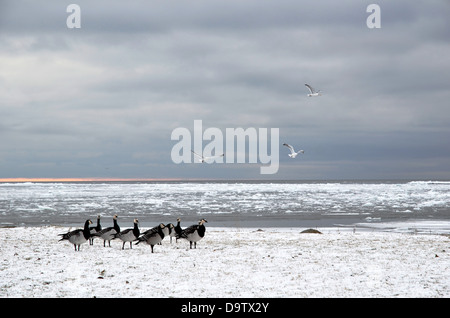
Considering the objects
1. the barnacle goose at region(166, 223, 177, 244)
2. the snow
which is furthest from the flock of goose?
the snow

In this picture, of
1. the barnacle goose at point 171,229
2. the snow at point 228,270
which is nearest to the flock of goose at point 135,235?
the barnacle goose at point 171,229

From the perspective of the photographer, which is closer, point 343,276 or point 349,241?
point 343,276

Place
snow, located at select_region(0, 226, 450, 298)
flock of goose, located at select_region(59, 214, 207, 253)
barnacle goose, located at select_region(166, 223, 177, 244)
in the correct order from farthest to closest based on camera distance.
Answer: barnacle goose, located at select_region(166, 223, 177, 244) → flock of goose, located at select_region(59, 214, 207, 253) → snow, located at select_region(0, 226, 450, 298)

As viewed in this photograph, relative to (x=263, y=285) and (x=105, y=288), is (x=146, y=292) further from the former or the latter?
(x=263, y=285)

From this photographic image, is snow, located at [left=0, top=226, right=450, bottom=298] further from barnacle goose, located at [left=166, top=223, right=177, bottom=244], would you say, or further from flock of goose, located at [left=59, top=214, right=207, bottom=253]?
barnacle goose, located at [left=166, top=223, right=177, bottom=244]

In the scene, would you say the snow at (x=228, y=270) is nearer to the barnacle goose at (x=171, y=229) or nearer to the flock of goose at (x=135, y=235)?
the flock of goose at (x=135, y=235)

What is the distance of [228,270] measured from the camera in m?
11.1

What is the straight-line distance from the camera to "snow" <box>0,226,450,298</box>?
914 cm

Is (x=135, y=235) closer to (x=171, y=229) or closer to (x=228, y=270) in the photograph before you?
(x=171, y=229)

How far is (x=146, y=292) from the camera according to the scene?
9.03 meters
